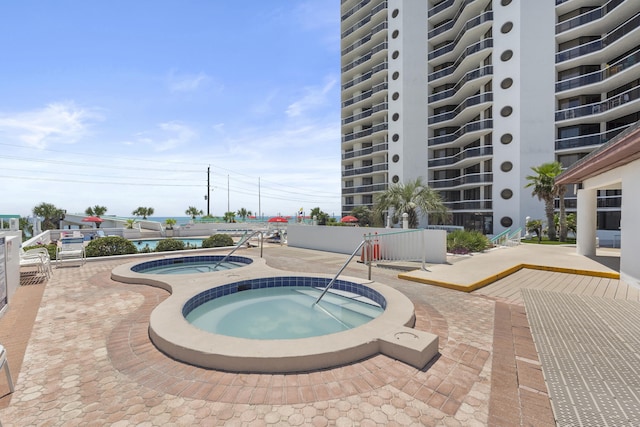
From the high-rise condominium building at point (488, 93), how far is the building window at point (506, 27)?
3.9 inches

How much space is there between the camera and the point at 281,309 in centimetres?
735

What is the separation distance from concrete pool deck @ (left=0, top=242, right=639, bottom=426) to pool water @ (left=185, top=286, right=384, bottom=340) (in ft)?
4.89

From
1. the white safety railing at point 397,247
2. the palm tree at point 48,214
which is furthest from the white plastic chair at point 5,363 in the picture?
the palm tree at point 48,214

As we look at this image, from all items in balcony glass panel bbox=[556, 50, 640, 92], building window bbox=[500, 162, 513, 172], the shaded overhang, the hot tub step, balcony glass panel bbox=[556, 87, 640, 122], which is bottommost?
the hot tub step

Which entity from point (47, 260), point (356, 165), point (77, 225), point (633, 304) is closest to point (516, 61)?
point (356, 165)

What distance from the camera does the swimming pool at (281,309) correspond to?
6.09m

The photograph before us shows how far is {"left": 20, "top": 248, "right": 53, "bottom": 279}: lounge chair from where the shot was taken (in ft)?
31.2

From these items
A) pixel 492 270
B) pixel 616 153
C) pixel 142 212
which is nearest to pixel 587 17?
pixel 616 153

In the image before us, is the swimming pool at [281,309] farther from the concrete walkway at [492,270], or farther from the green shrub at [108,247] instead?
the green shrub at [108,247]

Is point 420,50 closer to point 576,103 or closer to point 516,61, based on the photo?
point 516,61

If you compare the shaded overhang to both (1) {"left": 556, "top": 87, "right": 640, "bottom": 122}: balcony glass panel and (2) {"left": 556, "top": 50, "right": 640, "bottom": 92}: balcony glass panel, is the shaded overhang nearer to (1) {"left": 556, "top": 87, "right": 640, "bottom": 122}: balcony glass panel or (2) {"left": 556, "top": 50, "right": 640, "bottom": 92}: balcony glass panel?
(1) {"left": 556, "top": 87, "right": 640, "bottom": 122}: balcony glass panel

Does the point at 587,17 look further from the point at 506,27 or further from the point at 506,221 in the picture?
the point at 506,221

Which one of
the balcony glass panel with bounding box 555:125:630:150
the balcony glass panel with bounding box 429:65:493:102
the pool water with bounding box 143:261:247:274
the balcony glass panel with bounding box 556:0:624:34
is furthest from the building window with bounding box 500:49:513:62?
the pool water with bounding box 143:261:247:274

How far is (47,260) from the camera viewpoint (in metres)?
9.59
